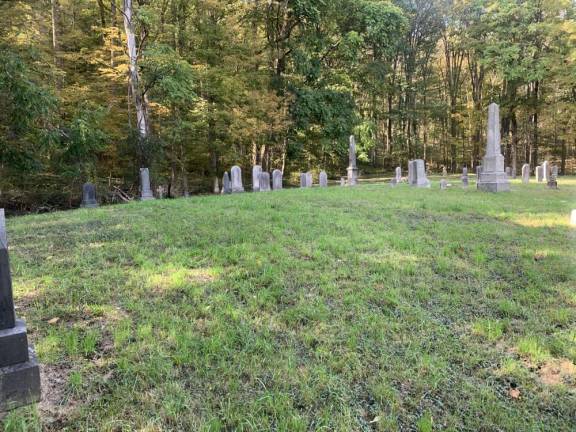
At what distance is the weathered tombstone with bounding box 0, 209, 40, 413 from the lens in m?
2.22

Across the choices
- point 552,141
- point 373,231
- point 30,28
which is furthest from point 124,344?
point 552,141

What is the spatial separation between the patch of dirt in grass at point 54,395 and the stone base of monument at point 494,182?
12205 millimetres

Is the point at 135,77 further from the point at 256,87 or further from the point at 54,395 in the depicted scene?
the point at 54,395

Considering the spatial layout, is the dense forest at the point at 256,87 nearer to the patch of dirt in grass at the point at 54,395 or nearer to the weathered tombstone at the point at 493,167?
the patch of dirt in grass at the point at 54,395

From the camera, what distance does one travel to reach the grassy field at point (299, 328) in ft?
7.36

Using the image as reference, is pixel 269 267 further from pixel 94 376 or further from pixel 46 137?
pixel 46 137

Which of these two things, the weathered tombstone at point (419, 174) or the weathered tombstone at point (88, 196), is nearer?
the weathered tombstone at point (88, 196)

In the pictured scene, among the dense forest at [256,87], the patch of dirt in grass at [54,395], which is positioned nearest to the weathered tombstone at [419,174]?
the dense forest at [256,87]

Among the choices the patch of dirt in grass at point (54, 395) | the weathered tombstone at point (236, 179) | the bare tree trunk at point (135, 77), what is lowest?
the patch of dirt in grass at point (54, 395)

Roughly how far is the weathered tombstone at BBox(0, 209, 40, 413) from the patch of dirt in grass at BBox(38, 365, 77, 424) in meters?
0.08

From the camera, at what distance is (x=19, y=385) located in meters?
2.25

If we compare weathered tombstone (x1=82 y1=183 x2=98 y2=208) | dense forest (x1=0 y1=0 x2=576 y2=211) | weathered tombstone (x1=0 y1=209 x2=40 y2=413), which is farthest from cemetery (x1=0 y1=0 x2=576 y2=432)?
weathered tombstone (x1=82 y1=183 x2=98 y2=208)

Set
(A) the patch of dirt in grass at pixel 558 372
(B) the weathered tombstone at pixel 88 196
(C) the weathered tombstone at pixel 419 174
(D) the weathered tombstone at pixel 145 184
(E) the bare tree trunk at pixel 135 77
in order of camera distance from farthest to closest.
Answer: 1. (C) the weathered tombstone at pixel 419 174
2. (E) the bare tree trunk at pixel 135 77
3. (D) the weathered tombstone at pixel 145 184
4. (B) the weathered tombstone at pixel 88 196
5. (A) the patch of dirt in grass at pixel 558 372

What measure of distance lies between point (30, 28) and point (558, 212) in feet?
49.0
